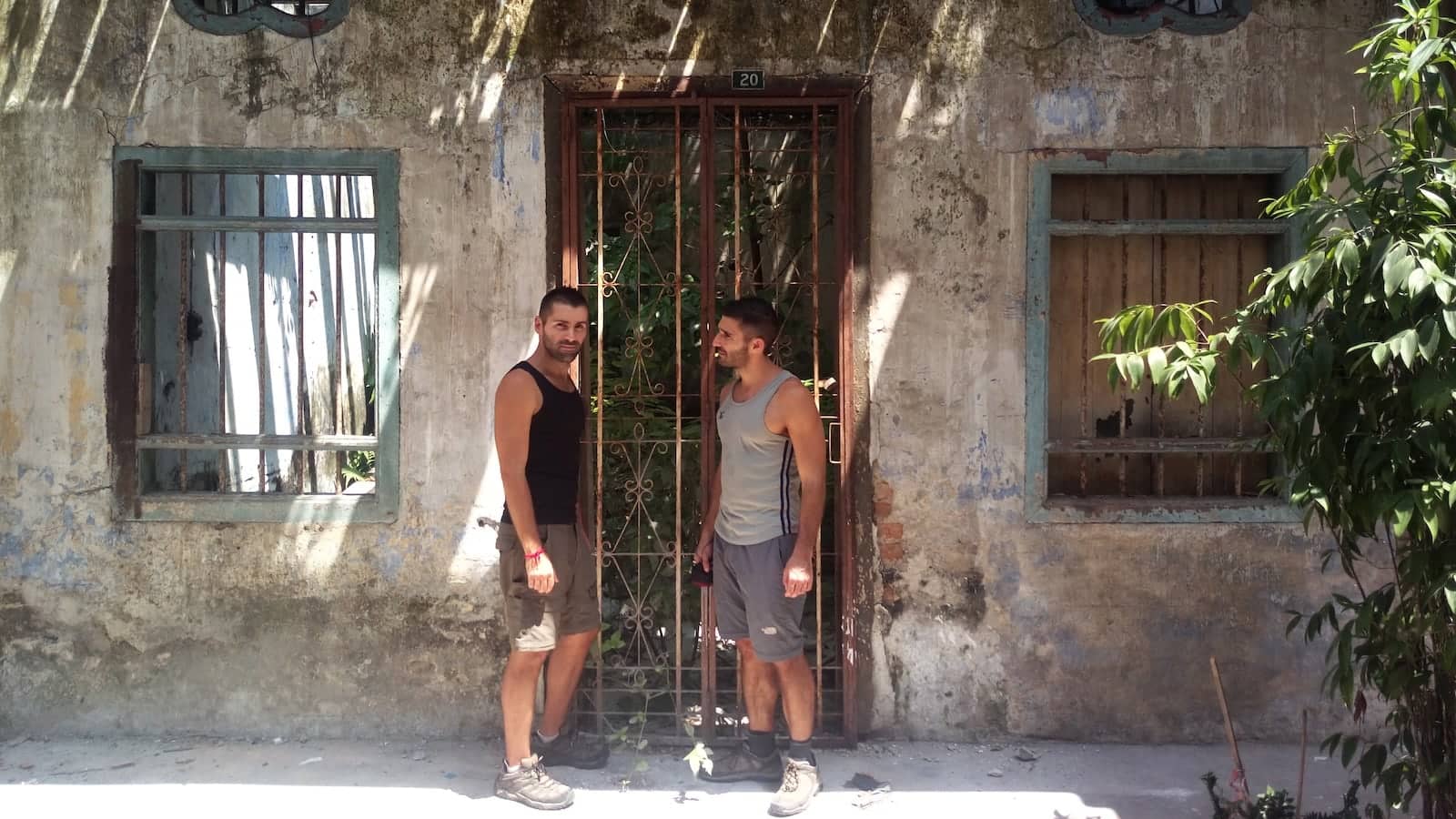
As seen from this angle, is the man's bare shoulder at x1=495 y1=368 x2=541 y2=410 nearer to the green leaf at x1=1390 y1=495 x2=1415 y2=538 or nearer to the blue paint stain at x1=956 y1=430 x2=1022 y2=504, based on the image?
the blue paint stain at x1=956 y1=430 x2=1022 y2=504

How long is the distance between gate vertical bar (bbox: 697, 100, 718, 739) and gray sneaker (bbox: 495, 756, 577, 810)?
770 millimetres

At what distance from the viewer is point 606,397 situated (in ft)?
16.4

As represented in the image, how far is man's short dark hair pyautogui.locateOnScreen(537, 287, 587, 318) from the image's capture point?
436 centimetres

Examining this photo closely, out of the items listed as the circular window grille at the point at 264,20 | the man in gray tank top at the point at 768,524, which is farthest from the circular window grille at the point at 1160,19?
the circular window grille at the point at 264,20

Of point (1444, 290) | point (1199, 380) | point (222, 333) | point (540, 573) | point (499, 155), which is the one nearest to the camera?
point (1444, 290)

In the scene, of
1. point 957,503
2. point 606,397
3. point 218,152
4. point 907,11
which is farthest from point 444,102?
point 957,503

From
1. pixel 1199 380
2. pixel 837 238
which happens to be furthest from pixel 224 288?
pixel 1199 380

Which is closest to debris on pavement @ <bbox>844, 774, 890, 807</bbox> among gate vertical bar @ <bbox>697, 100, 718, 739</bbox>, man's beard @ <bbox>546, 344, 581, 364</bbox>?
gate vertical bar @ <bbox>697, 100, 718, 739</bbox>

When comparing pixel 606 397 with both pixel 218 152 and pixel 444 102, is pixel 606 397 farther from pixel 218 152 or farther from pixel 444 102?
pixel 218 152

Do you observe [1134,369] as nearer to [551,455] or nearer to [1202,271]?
[1202,271]

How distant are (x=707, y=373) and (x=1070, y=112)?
69.4 inches

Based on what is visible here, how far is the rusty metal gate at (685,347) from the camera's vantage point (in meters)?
4.90

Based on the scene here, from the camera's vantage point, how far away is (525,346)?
4922 mm

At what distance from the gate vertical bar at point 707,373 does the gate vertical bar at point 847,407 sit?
51 centimetres
